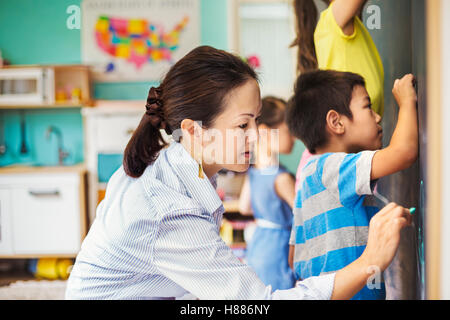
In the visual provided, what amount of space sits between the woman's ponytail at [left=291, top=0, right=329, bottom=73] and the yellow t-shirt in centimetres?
5

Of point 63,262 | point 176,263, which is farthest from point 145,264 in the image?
point 63,262

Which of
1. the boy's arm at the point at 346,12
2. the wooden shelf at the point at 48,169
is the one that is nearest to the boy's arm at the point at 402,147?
the boy's arm at the point at 346,12

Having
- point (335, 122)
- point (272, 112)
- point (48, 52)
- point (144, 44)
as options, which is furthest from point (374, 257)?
point (144, 44)

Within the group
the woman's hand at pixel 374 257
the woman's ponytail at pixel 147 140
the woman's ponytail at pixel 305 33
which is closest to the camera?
the woman's hand at pixel 374 257

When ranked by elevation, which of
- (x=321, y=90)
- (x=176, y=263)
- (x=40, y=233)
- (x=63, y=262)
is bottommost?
(x=63, y=262)

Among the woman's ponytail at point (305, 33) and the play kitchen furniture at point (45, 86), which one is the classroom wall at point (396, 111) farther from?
the play kitchen furniture at point (45, 86)

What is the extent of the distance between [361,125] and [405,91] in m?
0.08

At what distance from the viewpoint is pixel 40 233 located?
1.12m

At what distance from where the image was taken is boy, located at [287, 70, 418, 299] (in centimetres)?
59

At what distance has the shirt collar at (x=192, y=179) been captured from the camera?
23.1 inches

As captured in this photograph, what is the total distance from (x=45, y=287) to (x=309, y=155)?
0.65 meters

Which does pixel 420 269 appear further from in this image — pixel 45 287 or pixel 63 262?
pixel 63 262

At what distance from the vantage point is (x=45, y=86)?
1659mm

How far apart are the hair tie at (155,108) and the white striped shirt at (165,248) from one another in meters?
0.04
